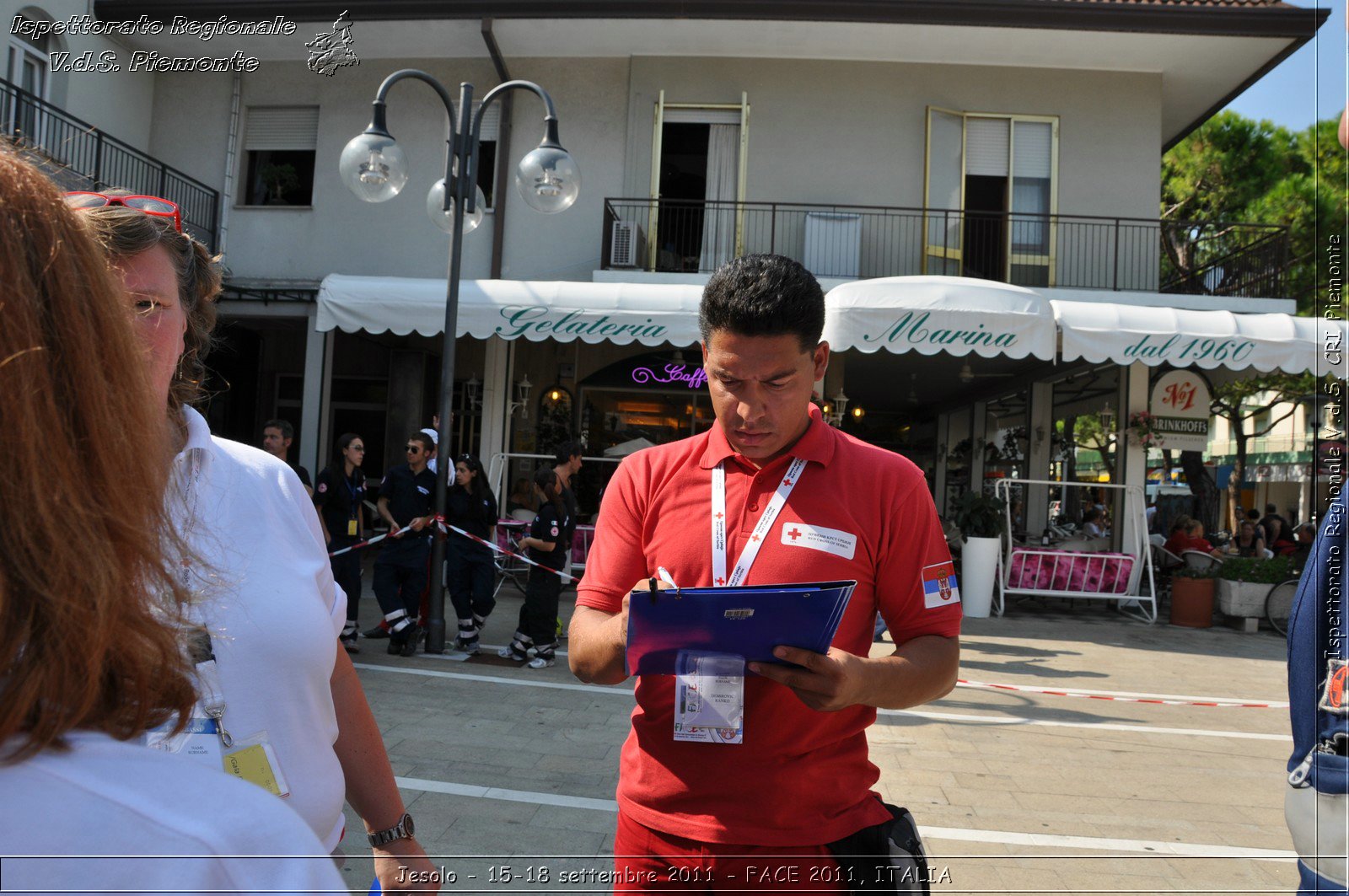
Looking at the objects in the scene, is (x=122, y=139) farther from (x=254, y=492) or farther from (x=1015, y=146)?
(x=254, y=492)

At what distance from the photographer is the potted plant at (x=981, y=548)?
1145cm

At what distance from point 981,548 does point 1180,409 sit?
11.8 ft

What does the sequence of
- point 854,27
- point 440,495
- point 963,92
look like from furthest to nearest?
point 963,92
point 854,27
point 440,495

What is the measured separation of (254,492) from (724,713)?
97cm

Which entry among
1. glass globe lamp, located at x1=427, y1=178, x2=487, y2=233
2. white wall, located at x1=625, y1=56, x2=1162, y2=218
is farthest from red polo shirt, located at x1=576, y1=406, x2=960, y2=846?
white wall, located at x1=625, y1=56, x2=1162, y2=218

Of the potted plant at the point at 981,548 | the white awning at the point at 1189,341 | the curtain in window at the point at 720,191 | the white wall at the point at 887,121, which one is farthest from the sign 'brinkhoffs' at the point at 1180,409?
the curtain in window at the point at 720,191

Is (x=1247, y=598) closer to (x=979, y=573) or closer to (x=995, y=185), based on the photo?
(x=979, y=573)

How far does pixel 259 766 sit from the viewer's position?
4.87 ft

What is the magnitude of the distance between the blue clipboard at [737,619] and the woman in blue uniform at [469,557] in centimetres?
683

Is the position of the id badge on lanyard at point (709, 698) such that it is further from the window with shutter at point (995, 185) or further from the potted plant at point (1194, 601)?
the window with shutter at point (995, 185)

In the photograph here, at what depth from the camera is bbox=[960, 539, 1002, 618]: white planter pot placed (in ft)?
37.5

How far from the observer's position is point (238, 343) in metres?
16.5

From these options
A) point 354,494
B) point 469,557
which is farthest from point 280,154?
point 469,557

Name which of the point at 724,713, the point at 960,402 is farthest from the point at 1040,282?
the point at 724,713
